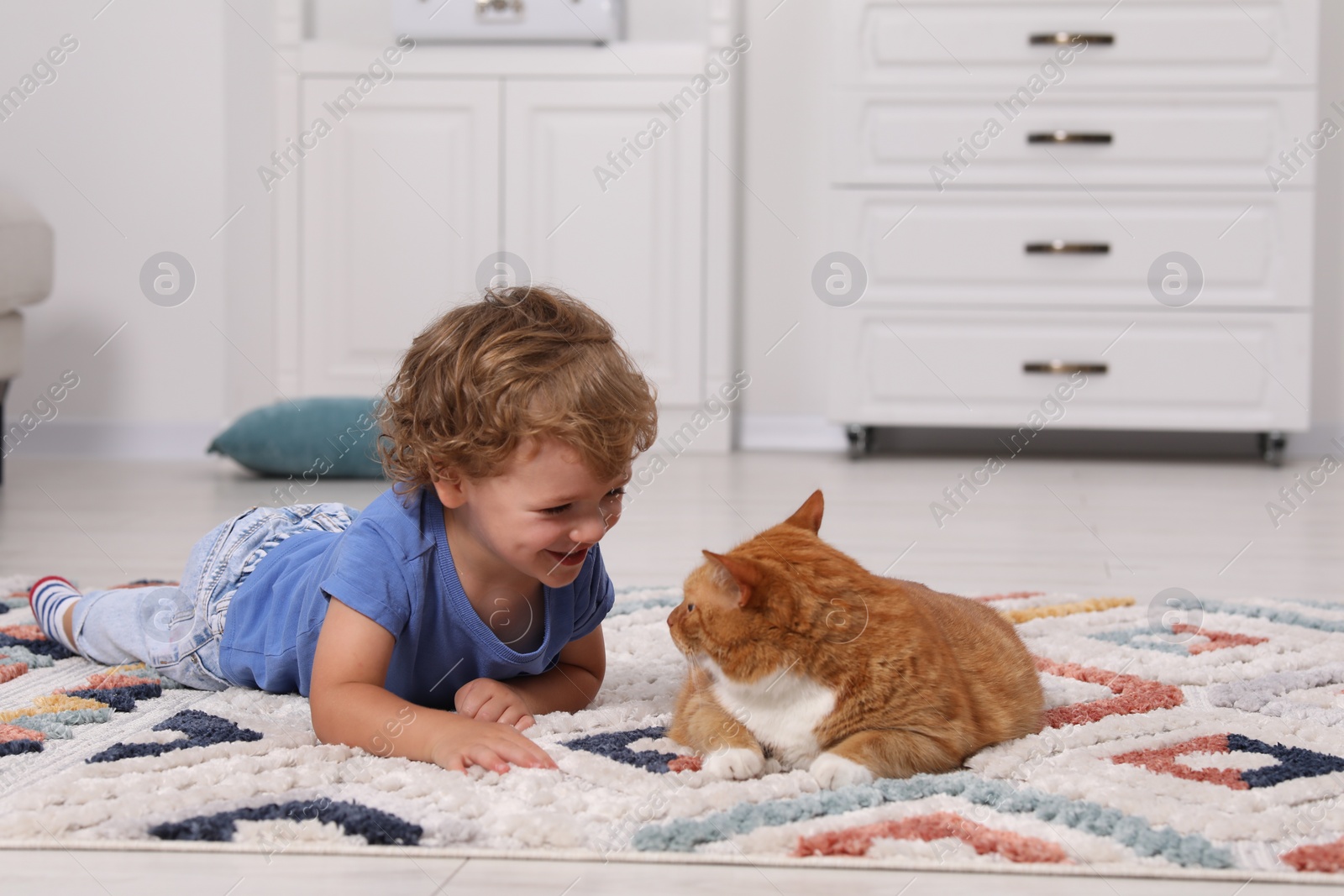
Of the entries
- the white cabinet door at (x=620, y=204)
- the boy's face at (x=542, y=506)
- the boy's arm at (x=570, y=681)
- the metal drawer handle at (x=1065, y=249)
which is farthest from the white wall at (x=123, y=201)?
the boy's face at (x=542, y=506)

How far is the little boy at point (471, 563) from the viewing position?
0.99 metres

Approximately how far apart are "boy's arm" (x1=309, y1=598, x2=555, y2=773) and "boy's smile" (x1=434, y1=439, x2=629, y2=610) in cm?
11

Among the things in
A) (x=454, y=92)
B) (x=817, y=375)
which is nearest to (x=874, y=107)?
(x=817, y=375)

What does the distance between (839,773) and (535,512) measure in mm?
317

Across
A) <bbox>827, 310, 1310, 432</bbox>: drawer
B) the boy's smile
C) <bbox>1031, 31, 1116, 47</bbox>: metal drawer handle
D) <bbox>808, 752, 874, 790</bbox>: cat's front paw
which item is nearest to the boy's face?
the boy's smile

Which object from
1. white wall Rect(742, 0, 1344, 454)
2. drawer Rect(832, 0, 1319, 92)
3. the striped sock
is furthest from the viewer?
white wall Rect(742, 0, 1344, 454)

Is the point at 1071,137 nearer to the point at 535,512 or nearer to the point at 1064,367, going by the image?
the point at 1064,367

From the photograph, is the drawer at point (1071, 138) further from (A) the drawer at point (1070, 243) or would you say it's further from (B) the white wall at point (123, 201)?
(B) the white wall at point (123, 201)

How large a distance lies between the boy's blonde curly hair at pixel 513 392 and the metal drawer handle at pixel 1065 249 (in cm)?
243

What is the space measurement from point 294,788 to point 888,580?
48cm

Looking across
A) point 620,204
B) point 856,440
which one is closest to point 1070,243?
point 856,440

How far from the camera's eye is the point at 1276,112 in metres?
3.15

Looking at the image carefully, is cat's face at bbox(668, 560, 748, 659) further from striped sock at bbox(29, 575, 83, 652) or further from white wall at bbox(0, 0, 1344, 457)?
white wall at bbox(0, 0, 1344, 457)

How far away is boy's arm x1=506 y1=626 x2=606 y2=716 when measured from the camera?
1144 millimetres
